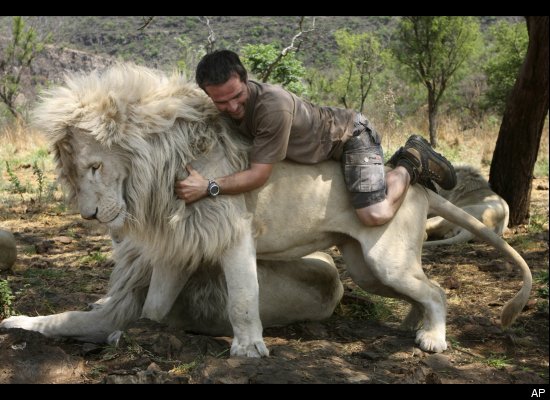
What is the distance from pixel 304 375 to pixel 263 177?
1111 millimetres

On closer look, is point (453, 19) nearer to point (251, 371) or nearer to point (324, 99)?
point (324, 99)

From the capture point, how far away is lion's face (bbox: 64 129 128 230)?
3.63m

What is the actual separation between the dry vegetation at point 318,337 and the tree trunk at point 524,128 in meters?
0.44

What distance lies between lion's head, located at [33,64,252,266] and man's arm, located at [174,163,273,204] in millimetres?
50

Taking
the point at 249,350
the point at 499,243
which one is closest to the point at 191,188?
the point at 249,350

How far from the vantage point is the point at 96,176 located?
3641 millimetres

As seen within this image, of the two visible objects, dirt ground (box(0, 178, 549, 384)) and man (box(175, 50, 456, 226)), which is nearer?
dirt ground (box(0, 178, 549, 384))

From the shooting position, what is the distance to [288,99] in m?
3.83

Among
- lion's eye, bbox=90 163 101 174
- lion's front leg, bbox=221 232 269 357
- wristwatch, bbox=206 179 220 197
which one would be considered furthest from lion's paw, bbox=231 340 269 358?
lion's eye, bbox=90 163 101 174

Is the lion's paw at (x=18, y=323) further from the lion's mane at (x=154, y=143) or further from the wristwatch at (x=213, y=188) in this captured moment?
the wristwatch at (x=213, y=188)

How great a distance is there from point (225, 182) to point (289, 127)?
0.47m

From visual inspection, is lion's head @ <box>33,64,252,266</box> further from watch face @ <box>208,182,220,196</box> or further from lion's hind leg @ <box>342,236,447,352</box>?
lion's hind leg @ <box>342,236,447,352</box>

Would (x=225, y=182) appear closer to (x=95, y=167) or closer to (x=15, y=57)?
(x=95, y=167)

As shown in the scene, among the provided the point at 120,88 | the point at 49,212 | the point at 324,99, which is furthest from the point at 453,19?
the point at 120,88
